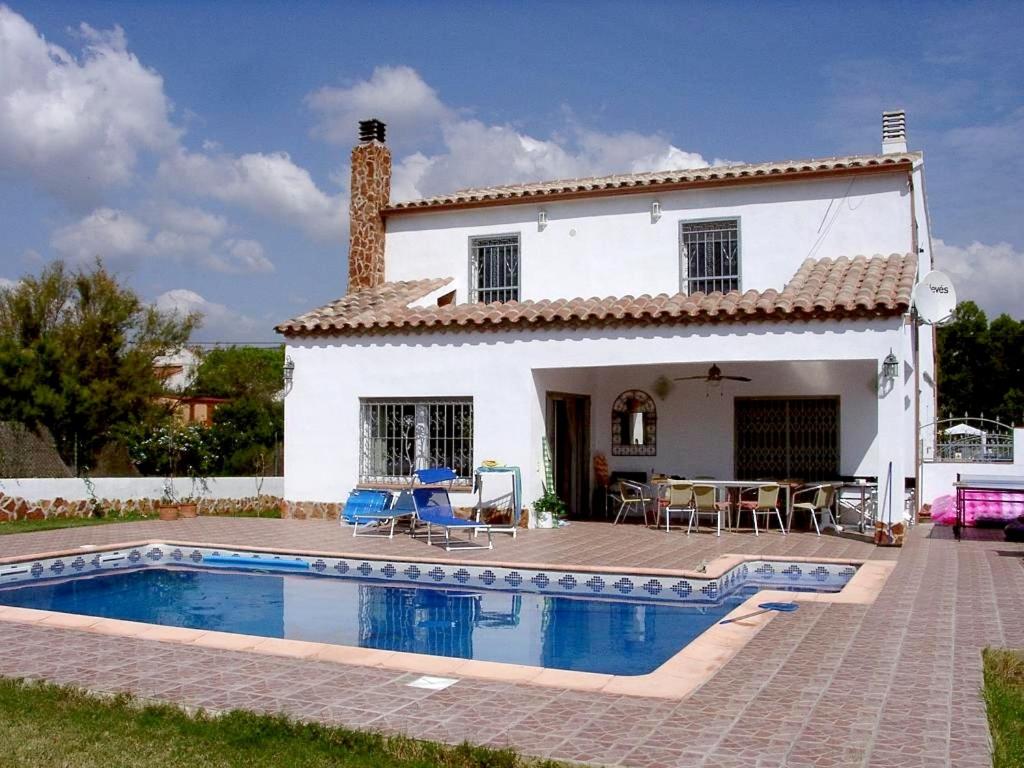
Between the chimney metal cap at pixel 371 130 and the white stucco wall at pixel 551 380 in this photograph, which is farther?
the chimney metal cap at pixel 371 130

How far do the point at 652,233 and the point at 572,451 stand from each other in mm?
4472

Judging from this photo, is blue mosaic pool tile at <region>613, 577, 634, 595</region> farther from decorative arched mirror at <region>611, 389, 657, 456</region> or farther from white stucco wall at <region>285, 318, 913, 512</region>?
decorative arched mirror at <region>611, 389, 657, 456</region>

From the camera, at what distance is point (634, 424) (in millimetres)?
19281

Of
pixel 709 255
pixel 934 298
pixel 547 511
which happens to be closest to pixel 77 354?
pixel 547 511

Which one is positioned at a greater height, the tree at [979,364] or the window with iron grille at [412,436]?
the tree at [979,364]

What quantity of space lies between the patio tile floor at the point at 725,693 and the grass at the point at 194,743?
0.79ft

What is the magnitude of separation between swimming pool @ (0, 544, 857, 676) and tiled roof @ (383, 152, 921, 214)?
8498 millimetres

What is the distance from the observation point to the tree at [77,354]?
23422 millimetres

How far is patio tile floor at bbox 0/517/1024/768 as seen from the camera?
5.26 m

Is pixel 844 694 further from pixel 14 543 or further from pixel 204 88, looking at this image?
pixel 204 88

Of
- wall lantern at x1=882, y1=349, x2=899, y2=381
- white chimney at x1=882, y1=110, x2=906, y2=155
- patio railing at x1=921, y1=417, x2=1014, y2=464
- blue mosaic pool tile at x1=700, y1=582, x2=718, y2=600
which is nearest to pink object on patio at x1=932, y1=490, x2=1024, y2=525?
patio railing at x1=921, y1=417, x2=1014, y2=464

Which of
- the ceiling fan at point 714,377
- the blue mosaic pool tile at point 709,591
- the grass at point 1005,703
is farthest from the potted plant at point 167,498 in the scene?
the grass at point 1005,703

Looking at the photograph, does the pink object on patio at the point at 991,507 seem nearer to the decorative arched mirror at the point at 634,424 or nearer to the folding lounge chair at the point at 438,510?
the decorative arched mirror at the point at 634,424

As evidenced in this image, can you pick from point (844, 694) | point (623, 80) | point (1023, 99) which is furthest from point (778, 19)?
point (844, 694)
